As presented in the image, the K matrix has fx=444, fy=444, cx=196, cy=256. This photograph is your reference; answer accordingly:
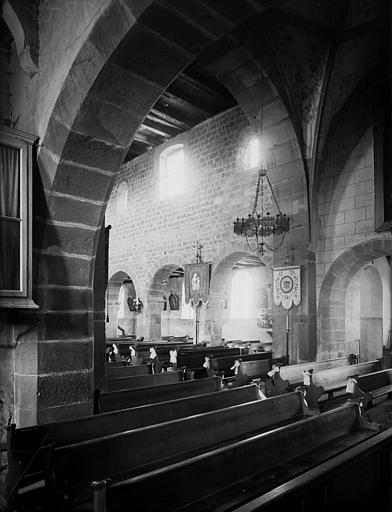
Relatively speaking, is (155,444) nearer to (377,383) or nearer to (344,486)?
(344,486)

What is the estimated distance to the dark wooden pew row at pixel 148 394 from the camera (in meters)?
3.99

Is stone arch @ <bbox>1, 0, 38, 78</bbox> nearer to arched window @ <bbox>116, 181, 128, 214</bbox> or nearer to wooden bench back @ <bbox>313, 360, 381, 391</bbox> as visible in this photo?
wooden bench back @ <bbox>313, 360, 381, 391</bbox>

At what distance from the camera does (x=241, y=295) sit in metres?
18.2

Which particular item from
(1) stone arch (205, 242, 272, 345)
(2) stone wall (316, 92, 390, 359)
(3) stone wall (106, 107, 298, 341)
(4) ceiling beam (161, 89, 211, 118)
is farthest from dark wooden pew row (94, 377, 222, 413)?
(4) ceiling beam (161, 89, 211, 118)

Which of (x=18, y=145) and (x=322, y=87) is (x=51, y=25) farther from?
(x=322, y=87)

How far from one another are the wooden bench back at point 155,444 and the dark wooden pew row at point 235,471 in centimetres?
39

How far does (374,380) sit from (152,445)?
3.93 m

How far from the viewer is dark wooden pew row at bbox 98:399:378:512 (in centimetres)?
205

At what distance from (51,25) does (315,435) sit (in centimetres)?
366

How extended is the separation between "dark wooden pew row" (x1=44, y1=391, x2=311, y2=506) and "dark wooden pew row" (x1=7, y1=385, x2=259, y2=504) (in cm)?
25

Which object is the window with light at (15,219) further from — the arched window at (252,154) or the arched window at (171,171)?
the arched window at (171,171)

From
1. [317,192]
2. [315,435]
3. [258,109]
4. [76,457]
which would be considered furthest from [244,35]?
[76,457]

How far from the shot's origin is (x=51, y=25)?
333 cm

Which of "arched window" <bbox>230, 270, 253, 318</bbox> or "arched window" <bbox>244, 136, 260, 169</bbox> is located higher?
"arched window" <bbox>244, 136, 260, 169</bbox>
